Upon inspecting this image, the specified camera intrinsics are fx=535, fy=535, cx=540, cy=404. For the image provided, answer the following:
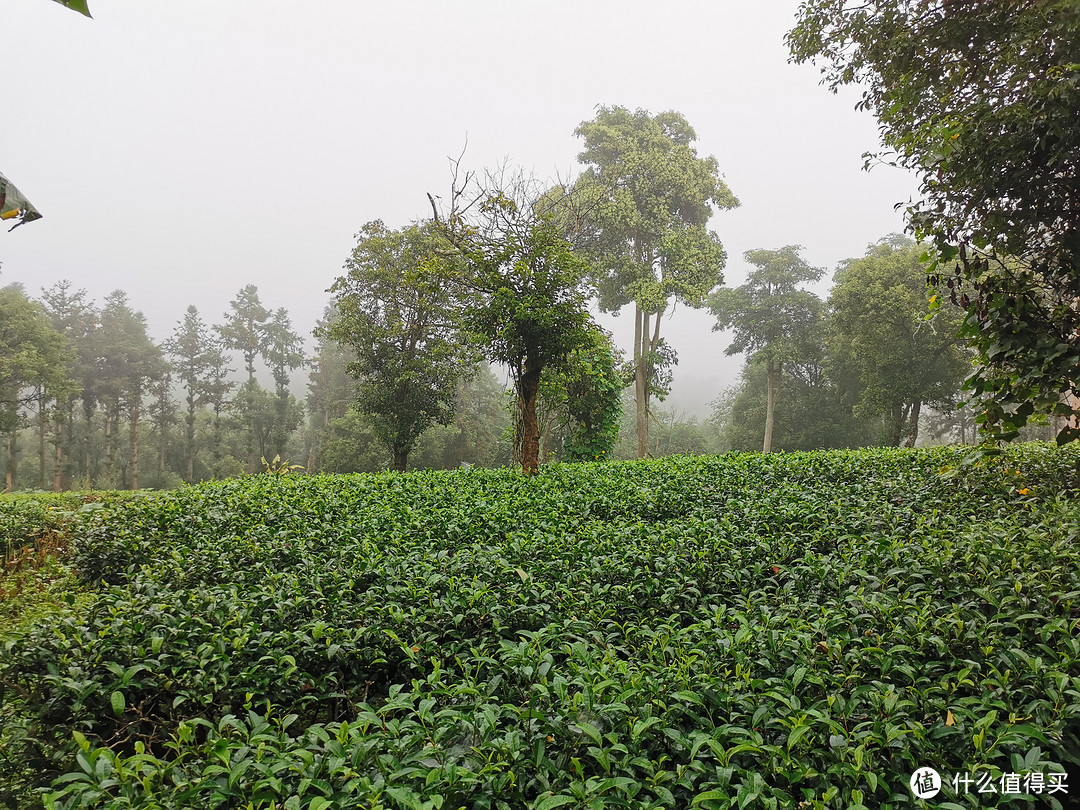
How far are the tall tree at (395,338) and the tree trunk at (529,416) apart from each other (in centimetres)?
730

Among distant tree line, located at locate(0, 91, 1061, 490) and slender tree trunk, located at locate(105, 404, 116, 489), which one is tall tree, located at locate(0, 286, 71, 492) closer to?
distant tree line, located at locate(0, 91, 1061, 490)

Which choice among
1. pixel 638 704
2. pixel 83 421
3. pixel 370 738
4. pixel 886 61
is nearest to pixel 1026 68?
pixel 886 61

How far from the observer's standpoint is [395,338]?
53.0 feet

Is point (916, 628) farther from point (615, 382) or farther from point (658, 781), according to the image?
point (615, 382)

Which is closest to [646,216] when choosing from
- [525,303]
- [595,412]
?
[595,412]

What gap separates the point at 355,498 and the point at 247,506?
106 centimetres

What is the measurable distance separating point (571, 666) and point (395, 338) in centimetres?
1507

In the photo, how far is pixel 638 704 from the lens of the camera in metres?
1.81

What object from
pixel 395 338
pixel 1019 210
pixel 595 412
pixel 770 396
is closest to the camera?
pixel 1019 210

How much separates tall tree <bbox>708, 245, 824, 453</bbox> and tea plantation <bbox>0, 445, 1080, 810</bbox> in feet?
85.3

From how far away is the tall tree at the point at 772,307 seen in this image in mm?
28219

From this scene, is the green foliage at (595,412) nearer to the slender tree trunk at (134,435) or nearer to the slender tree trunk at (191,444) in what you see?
the slender tree trunk at (134,435)

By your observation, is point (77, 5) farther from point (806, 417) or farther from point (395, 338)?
point (806, 417)

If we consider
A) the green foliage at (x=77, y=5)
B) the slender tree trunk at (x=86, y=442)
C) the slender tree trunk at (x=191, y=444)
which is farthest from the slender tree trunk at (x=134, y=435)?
the green foliage at (x=77, y=5)
